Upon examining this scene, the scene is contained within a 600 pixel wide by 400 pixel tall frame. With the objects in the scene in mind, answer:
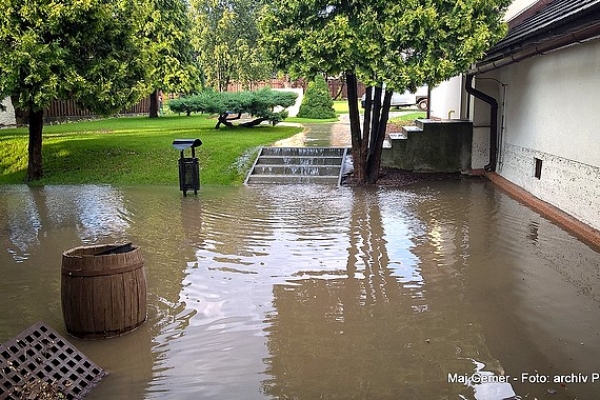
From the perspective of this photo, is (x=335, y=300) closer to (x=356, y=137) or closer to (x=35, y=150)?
(x=356, y=137)

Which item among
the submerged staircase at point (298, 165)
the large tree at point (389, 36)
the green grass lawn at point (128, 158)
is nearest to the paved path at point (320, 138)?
the green grass lawn at point (128, 158)

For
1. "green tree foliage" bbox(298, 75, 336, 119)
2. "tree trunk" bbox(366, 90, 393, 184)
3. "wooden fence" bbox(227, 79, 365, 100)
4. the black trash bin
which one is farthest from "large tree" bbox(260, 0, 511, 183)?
"wooden fence" bbox(227, 79, 365, 100)

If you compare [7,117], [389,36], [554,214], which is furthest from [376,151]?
[7,117]

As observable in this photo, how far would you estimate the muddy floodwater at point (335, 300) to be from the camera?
420cm

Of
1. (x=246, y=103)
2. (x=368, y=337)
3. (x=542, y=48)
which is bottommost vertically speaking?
(x=368, y=337)

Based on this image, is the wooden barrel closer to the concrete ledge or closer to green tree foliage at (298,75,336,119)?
the concrete ledge

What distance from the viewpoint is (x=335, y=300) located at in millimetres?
5816

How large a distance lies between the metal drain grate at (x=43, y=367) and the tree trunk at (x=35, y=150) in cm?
1079

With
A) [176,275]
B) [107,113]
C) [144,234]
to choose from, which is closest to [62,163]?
[107,113]

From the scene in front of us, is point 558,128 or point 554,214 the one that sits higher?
point 558,128

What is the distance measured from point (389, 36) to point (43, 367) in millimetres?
8519

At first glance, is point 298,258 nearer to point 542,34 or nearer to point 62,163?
point 542,34

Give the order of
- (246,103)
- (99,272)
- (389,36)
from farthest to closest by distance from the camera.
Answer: (246,103) < (389,36) < (99,272)

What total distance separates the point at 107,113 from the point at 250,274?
24.6ft
